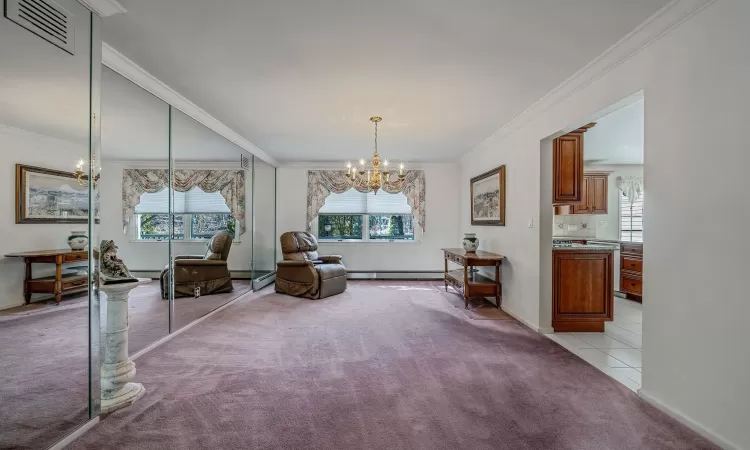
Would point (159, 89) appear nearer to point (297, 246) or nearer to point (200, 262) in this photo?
point (200, 262)

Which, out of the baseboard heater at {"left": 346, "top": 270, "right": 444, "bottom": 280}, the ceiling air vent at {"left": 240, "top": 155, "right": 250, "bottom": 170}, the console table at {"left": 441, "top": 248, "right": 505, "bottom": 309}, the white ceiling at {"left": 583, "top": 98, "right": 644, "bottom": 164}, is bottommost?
the baseboard heater at {"left": 346, "top": 270, "right": 444, "bottom": 280}

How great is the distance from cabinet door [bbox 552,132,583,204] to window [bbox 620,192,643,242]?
3.04 metres

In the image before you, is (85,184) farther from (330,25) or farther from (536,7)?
(536,7)

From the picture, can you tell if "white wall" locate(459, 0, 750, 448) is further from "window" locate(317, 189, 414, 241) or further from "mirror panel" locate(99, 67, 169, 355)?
"window" locate(317, 189, 414, 241)

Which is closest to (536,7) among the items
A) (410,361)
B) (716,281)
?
(716,281)

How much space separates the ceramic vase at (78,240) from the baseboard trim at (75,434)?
38.8 inches

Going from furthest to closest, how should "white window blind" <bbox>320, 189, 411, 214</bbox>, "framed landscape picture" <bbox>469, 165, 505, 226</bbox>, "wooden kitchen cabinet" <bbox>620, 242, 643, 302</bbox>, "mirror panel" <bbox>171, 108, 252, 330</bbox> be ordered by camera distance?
"white window blind" <bbox>320, 189, 411, 214</bbox> < "wooden kitchen cabinet" <bbox>620, 242, 643, 302</bbox> < "framed landscape picture" <bbox>469, 165, 505, 226</bbox> < "mirror panel" <bbox>171, 108, 252, 330</bbox>

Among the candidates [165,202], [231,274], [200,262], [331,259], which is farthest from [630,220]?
[165,202]

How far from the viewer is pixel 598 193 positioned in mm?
5895

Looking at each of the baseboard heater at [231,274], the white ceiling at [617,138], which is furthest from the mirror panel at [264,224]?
the white ceiling at [617,138]

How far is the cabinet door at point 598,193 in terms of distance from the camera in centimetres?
588

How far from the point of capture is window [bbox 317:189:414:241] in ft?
23.1

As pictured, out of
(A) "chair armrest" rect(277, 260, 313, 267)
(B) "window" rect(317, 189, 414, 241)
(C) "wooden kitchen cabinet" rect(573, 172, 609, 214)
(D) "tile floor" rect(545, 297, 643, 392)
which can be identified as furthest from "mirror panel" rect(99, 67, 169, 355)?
(C) "wooden kitchen cabinet" rect(573, 172, 609, 214)

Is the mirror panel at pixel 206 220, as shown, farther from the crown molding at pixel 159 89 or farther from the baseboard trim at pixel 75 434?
the baseboard trim at pixel 75 434
